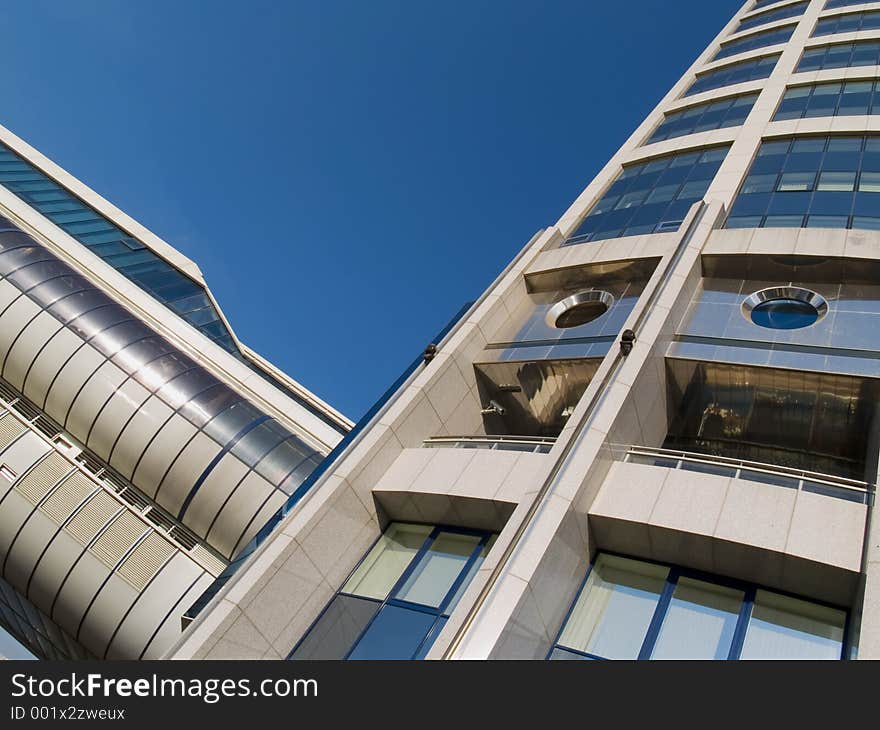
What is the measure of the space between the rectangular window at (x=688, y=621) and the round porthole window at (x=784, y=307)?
8.26 m

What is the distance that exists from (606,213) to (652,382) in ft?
35.9

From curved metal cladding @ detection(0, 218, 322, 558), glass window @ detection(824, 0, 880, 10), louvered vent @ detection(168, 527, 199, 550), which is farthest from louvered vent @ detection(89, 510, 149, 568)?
glass window @ detection(824, 0, 880, 10)

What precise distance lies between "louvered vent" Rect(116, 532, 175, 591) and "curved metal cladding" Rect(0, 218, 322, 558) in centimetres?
94

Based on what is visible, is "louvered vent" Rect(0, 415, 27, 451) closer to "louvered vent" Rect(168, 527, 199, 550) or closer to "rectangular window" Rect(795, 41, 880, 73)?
"louvered vent" Rect(168, 527, 199, 550)

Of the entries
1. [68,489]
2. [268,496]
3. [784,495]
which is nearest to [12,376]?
[68,489]

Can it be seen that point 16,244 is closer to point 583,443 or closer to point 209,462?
point 209,462

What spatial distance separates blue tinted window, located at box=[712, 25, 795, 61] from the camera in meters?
39.8

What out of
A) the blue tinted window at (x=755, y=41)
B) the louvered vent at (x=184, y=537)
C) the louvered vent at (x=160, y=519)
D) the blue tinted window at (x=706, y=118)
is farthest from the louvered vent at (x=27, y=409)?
the blue tinted window at (x=755, y=41)

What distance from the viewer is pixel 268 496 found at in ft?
71.3

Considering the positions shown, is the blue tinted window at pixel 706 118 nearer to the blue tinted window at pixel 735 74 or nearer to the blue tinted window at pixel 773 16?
the blue tinted window at pixel 735 74

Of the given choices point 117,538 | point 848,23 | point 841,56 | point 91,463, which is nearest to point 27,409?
point 91,463

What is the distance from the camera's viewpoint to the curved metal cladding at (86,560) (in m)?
20.5

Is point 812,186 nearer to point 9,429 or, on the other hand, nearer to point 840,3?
point 840,3

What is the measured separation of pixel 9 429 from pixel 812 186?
1084 inches
